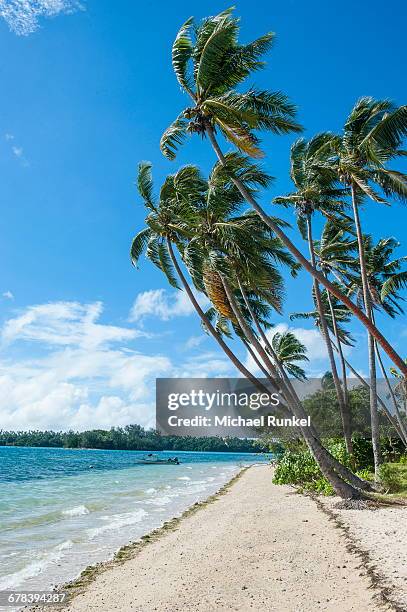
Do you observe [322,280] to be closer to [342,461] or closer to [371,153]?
[371,153]

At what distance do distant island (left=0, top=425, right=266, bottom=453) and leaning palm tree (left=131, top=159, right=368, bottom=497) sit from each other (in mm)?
102115

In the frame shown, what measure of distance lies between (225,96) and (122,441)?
125 meters

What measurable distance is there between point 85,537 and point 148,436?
409 ft

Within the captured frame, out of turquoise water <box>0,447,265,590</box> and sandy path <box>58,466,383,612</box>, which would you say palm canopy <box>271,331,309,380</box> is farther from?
sandy path <box>58,466,383,612</box>

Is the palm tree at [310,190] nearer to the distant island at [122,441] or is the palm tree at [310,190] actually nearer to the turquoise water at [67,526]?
the turquoise water at [67,526]

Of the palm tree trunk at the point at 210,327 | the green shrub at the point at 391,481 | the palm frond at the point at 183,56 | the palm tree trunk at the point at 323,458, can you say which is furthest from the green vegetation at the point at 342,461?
the palm frond at the point at 183,56

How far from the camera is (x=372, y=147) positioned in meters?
10.5

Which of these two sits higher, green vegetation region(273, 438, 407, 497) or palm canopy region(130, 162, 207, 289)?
palm canopy region(130, 162, 207, 289)

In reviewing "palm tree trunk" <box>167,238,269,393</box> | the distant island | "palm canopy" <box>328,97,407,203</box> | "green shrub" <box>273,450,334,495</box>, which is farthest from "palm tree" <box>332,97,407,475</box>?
the distant island

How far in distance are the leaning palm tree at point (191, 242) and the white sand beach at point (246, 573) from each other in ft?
7.27

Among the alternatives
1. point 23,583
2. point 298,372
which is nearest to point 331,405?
point 298,372

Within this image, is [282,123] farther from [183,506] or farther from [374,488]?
[183,506]

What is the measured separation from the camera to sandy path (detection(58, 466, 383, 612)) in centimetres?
620

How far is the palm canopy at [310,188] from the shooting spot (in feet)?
51.4
